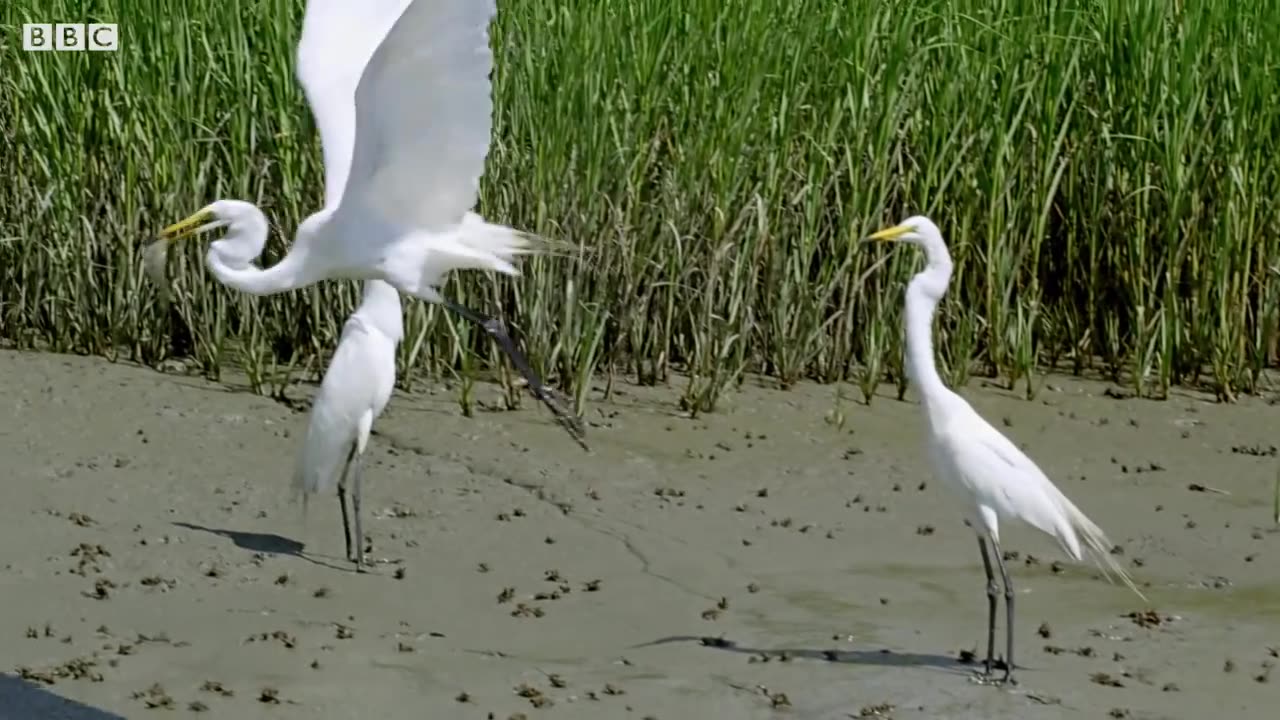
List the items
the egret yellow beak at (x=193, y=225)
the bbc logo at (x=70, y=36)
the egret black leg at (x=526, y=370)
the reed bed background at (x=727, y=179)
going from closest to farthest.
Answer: the egret yellow beak at (x=193, y=225), the egret black leg at (x=526, y=370), the reed bed background at (x=727, y=179), the bbc logo at (x=70, y=36)

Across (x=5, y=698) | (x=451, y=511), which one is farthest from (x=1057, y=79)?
(x=5, y=698)

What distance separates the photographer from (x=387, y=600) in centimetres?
595

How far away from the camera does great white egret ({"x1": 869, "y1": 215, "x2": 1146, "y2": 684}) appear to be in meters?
5.50

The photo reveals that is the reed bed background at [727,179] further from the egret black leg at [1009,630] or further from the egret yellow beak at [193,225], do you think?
the egret black leg at [1009,630]

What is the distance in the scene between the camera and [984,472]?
5.50 m

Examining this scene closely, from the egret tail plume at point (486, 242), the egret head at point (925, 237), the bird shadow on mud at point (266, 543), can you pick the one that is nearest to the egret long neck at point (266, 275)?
the egret tail plume at point (486, 242)

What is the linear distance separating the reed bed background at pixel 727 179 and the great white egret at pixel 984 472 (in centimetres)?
223

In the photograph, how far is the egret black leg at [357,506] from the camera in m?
6.21

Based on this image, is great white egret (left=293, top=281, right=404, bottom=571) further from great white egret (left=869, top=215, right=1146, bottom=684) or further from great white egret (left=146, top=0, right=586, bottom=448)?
great white egret (left=869, top=215, right=1146, bottom=684)

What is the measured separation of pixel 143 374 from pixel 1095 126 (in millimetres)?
4026

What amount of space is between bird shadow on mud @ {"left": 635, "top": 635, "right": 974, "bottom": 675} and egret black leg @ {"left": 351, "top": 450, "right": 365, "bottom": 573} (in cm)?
102

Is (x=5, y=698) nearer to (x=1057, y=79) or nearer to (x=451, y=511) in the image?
(x=451, y=511)

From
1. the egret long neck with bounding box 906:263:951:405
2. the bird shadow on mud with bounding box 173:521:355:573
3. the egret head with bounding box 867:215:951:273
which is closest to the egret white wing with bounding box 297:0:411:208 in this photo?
the bird shadow on mud with bounding box 173:521:355:573

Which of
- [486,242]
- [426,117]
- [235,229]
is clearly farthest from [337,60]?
[426,117]
